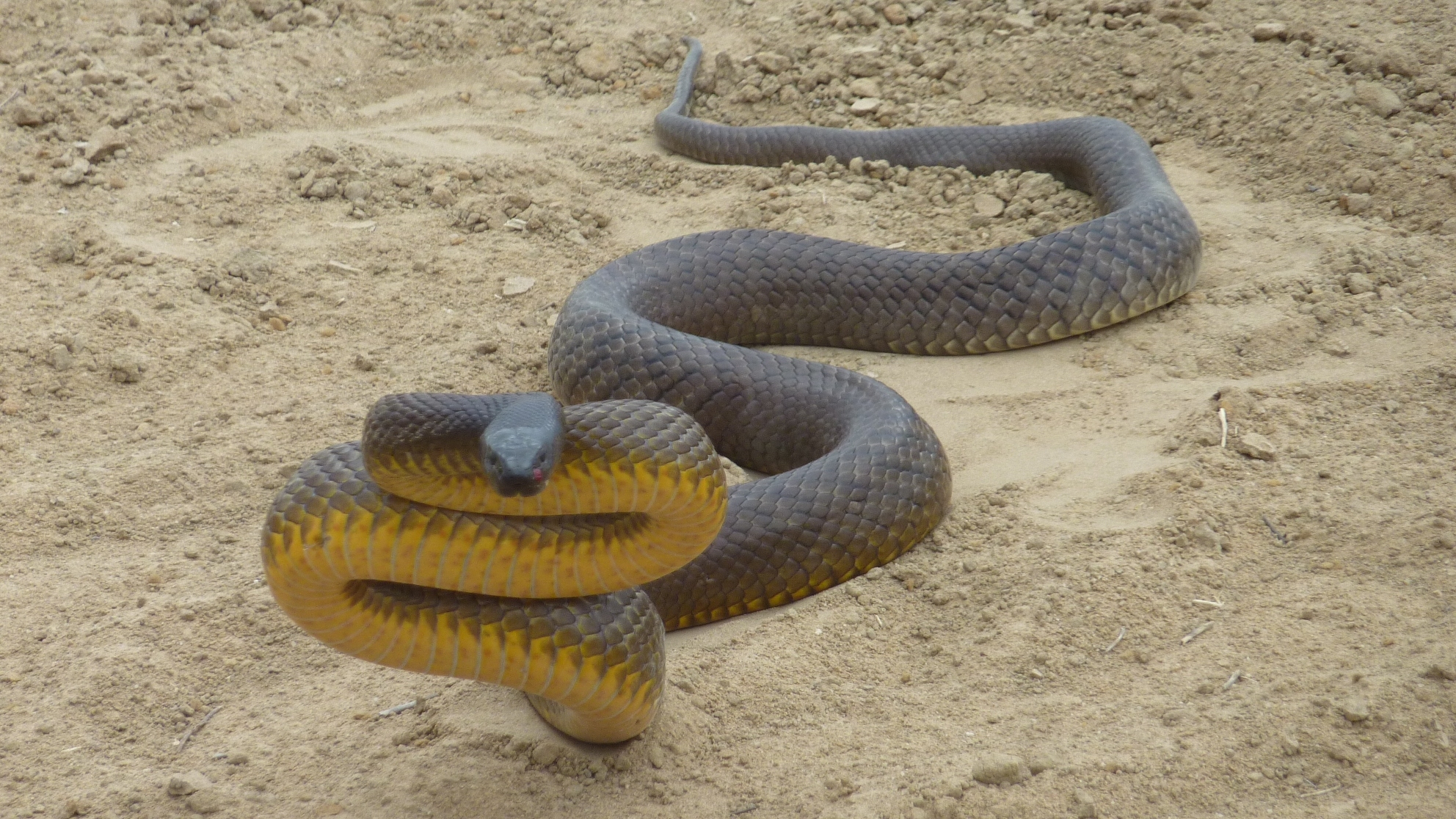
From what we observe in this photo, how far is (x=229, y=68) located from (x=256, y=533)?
4.33 metres

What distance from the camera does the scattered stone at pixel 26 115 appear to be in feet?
20.1

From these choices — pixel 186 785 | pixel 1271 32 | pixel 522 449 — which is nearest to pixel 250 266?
pixel 186 785

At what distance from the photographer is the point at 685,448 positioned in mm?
2131

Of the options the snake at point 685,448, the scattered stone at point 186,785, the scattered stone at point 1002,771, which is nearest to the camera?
the snake at point 685,448

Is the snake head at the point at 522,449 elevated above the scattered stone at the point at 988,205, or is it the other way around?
the snake head at the point at 522,449

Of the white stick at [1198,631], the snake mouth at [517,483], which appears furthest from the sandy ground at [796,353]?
the snake mouth at [517,483]

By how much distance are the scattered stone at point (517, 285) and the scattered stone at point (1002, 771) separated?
344 cm

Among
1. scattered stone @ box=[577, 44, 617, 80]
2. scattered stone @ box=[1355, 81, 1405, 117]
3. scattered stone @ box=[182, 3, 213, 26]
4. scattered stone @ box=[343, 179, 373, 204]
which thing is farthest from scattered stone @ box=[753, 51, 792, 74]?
scattered stone @ box=[182, 3, 213, 26]

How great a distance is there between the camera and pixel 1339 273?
459 cm

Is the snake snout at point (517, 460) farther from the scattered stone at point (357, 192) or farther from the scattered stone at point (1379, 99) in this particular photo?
the scattered stone at point (1379, 99)

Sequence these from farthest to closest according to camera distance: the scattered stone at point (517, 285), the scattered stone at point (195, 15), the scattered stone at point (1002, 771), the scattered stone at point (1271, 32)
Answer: the scattered stone at point (195, 15)
the scattered stone at point (1271, 32)
the scattered stone at point (517, 285)
the scattered stone at point (1002, 771)

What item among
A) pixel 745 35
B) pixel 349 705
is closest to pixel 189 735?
pixel 349 705

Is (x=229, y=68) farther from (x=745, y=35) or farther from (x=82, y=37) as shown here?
(x=745, y=35)

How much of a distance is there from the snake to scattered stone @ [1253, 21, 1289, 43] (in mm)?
1085
